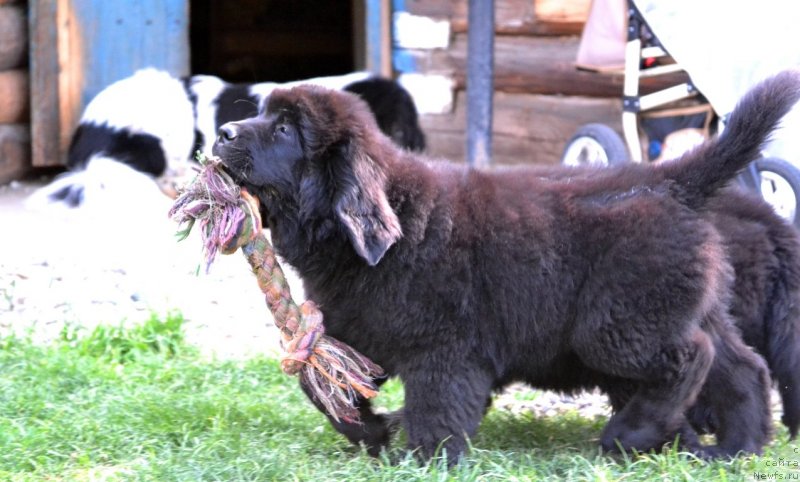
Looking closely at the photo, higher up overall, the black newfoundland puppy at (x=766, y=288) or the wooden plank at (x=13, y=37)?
the wooden plank at (x=13, y=37)

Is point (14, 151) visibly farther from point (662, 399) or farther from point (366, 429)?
point (662, 399)

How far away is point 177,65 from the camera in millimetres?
8148

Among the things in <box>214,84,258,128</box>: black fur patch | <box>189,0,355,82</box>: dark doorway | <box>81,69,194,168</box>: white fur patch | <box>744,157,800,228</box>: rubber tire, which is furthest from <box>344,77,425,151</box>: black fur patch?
<box>189,0,355,82</box>: dark doorway

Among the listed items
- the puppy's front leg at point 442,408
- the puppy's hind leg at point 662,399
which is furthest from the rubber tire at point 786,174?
the puppy's front leg at point 442,408

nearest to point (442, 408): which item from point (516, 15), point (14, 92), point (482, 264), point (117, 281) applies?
point (482, 264)

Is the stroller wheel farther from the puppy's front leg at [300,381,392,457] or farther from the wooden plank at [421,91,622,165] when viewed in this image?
the puppy's front leg at [300,381,392,457]

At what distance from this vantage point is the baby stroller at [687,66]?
5.04 m

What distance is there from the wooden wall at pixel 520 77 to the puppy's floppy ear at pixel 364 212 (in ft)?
14.5

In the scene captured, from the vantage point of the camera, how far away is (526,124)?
7.79m

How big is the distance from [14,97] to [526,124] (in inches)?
145

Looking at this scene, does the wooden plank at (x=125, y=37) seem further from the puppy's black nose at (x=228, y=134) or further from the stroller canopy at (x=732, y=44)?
the puppy's black nose at (x=228, y=134)

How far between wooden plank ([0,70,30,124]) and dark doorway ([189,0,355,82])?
177 inches

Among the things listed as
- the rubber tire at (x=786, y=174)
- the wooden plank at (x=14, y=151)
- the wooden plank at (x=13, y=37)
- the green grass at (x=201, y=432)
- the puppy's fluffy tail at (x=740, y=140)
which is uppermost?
the wooden plank at (x=13, y=37)

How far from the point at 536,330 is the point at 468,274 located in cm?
27
